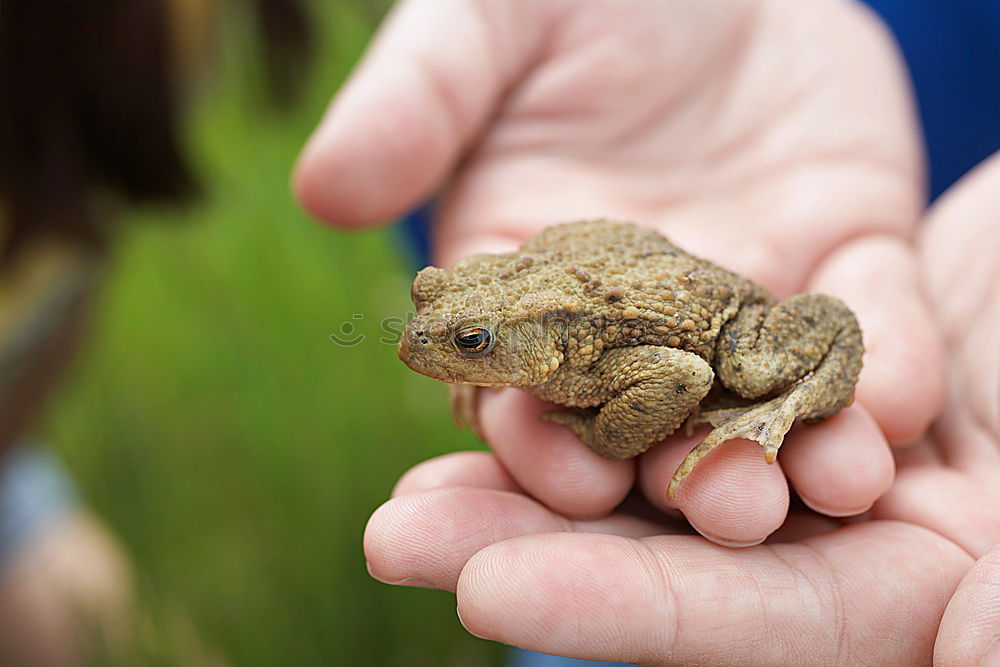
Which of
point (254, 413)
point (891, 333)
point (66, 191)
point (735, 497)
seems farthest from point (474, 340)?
point (66, 191)

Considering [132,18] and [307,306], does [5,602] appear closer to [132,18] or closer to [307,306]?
[307,306]

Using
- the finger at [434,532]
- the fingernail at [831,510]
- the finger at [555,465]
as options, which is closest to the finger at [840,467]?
the fingernail at [831,510]

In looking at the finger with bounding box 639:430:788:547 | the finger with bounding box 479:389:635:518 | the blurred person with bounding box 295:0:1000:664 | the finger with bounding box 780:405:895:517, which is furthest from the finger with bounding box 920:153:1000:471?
the finger with bounding box 479:389:635:518

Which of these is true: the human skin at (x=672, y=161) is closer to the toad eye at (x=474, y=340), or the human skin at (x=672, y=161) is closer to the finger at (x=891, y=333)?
the finger at (x=891, y=333)

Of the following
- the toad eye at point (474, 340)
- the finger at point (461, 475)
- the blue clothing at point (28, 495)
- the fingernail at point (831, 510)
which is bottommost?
the blue clothing at point (28, 495)

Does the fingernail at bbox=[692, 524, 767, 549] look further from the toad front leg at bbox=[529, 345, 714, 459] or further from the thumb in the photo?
the thumb

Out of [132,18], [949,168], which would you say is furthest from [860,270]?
[132,18]
